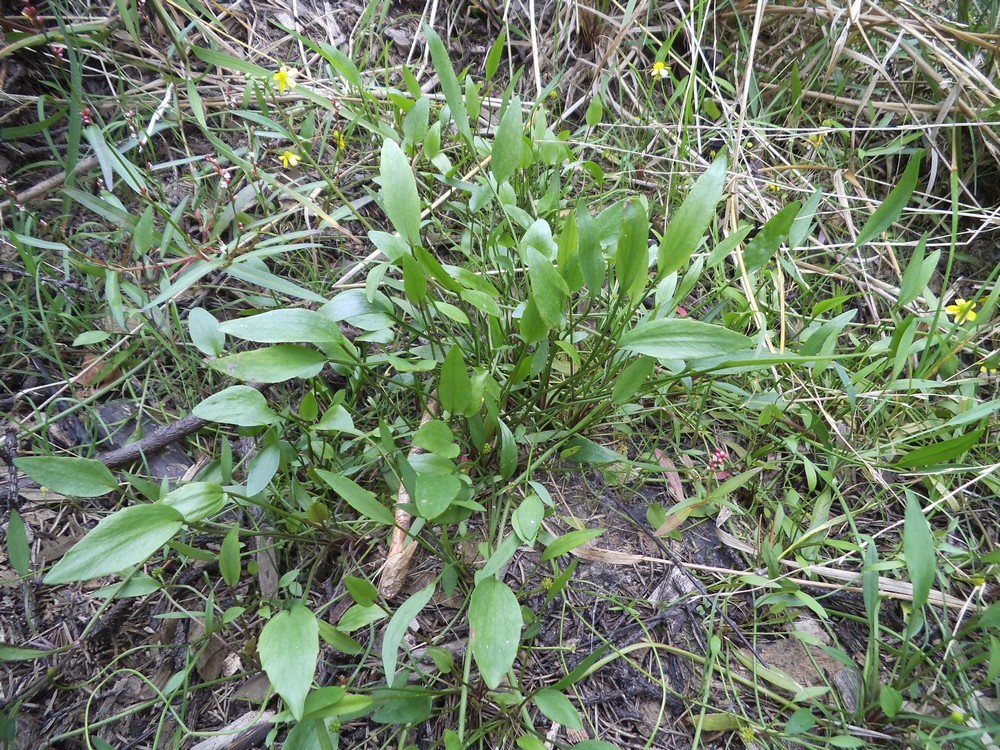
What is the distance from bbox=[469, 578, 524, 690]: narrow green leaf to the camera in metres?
0.62

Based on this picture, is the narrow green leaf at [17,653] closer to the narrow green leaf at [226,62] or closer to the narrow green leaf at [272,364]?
the narrow green leaf at [272,364]

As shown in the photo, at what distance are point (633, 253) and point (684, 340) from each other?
0.44 ft

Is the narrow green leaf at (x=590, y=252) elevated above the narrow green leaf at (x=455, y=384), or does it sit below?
above

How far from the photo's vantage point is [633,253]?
760 mm

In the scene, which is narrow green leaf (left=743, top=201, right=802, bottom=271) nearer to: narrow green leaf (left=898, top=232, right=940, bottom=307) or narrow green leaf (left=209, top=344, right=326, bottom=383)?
narrow green leaf (left=898, top=232, right=940, bottom=307)

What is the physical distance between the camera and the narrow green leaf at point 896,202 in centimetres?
92

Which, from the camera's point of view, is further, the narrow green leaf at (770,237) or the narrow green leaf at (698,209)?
the narrow green leaf at (770,237)

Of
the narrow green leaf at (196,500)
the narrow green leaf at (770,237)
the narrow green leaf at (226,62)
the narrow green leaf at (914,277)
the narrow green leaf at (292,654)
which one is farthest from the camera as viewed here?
the narrow green leaf at (226,62)

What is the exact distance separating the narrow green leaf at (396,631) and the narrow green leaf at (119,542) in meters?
0.28

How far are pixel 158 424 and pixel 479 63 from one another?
131 centimetres

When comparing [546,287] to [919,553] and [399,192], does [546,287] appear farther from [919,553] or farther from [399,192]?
[919,553]

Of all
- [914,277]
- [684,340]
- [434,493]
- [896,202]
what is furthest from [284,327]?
[914,277]

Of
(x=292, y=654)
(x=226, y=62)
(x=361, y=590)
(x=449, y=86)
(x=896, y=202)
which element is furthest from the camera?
(x=226, y=62)

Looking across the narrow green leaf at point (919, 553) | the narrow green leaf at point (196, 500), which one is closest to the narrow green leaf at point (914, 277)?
the narrow green leaf at point (919, 553)
